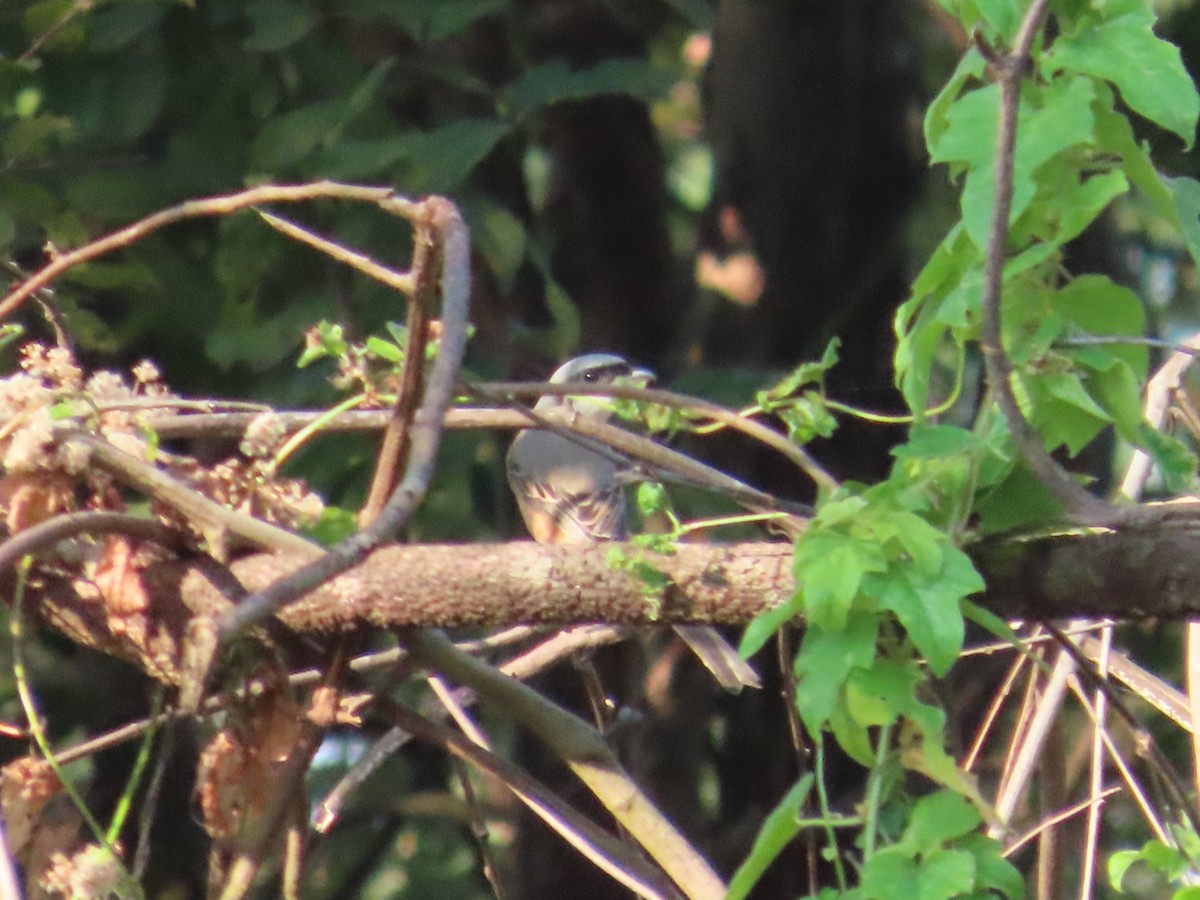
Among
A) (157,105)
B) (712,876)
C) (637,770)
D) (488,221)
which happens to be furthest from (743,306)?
(712,876)

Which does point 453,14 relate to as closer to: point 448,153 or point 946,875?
point 448,153

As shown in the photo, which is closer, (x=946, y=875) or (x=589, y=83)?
(x=946, y=875)

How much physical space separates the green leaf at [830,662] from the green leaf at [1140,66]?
0.54 meters

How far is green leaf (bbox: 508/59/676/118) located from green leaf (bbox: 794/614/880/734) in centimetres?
269

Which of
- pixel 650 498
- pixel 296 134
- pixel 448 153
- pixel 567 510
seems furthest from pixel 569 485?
pixel 650 498

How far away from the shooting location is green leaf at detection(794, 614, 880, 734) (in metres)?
1.51

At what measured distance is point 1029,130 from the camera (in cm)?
151

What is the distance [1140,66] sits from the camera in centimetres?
149

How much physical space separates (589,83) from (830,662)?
2.79 meters

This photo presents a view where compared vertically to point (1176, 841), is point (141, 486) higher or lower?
higher

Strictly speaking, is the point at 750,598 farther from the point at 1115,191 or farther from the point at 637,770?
the point at 637,770

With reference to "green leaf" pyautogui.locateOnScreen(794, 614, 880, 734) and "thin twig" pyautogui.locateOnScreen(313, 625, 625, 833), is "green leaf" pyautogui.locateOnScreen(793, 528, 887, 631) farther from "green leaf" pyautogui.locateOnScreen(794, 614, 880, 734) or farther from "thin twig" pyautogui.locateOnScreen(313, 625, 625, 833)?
"thin twig" pyautogui.locateOnScreen(313, 625, 625, 833)

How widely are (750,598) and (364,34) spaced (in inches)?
128

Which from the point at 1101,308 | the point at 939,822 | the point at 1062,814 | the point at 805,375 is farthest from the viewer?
the point at 1062,814
